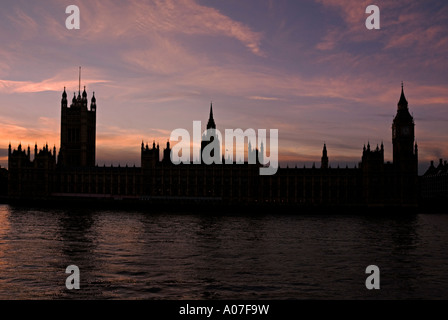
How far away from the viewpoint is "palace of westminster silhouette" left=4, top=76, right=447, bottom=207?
122 metres

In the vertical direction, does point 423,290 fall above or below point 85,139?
below

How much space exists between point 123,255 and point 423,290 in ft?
69.0

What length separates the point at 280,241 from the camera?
47.7 meters

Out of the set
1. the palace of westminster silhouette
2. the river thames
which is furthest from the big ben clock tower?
the river thames

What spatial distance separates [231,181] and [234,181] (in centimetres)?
93

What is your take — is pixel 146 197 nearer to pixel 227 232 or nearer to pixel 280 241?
pixel 227 232

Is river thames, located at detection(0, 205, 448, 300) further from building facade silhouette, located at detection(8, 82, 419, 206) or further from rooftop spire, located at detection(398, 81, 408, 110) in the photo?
rooftop spire, located at detection(398, 81, 408, 110)

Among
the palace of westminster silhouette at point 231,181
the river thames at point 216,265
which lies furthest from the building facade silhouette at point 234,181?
the river thames at point 216,265

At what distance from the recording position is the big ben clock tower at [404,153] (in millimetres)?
121500

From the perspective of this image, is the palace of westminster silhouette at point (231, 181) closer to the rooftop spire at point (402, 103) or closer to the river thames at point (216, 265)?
the rooftop spire at point (402, 103)

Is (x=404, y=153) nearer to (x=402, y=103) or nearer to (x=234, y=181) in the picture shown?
(x=402, y=103)

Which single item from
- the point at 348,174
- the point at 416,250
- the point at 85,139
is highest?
the point at 85,139
